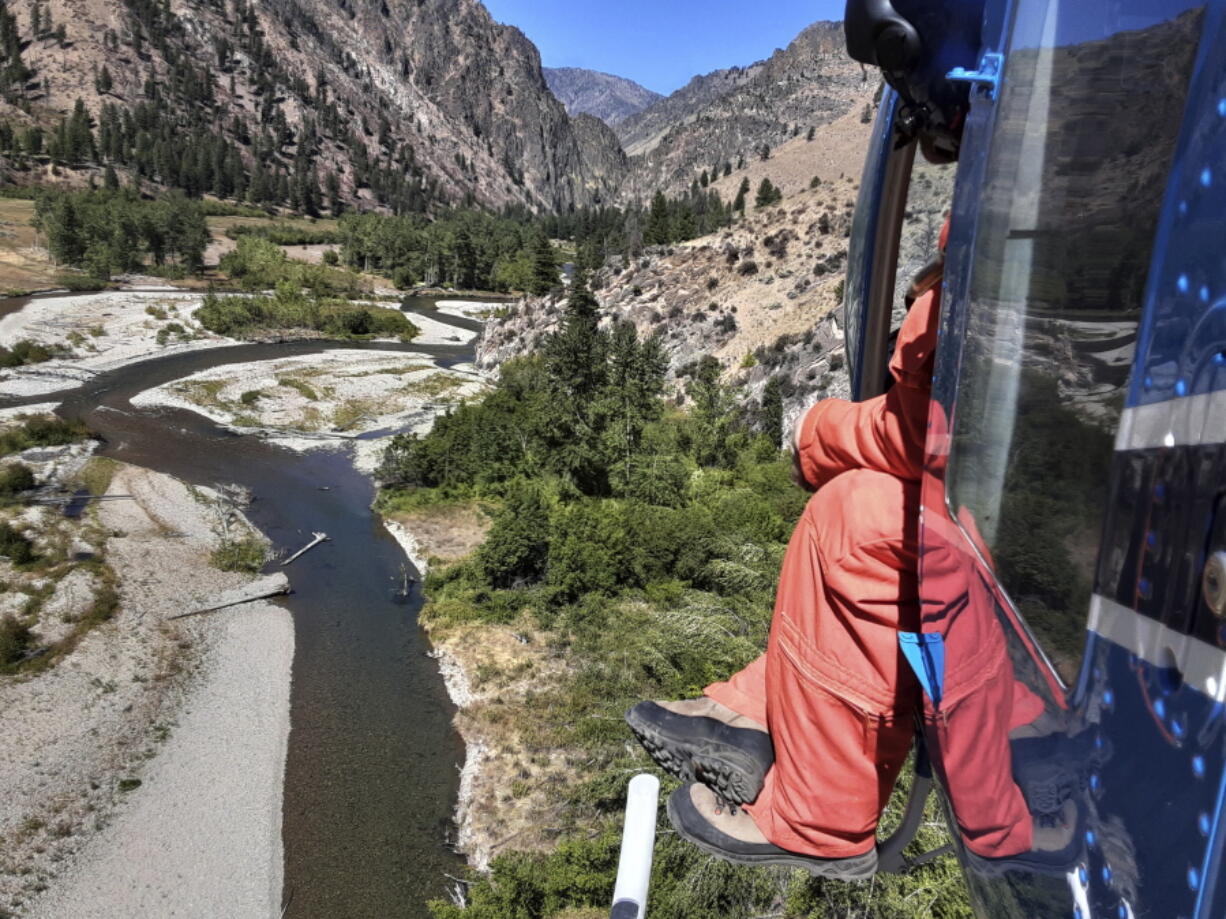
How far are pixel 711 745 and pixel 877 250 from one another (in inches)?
62.0

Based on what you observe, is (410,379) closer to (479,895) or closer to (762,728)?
(479,895)

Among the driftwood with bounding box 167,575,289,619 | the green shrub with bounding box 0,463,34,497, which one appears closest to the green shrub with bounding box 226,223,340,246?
the green shrub with bounding box 0,463,34,497

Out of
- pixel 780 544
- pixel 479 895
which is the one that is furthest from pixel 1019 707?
pixel 780 544

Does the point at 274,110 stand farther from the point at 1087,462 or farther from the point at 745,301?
the point at 1087,462

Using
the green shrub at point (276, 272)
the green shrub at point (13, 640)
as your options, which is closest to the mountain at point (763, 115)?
the green shrub at point (276, 272)

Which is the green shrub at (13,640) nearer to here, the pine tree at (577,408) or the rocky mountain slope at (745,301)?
the pine tree at (577,408)

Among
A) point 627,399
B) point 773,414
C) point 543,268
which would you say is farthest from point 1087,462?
point 543,268

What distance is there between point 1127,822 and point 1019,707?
13.9 inches

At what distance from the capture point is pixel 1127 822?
3.01ft

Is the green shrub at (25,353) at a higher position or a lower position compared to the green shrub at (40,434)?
higher

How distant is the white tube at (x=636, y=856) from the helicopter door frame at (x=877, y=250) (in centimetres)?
139

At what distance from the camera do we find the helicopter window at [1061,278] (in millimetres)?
980

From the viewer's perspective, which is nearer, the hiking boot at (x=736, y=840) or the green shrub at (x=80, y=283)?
the hiking boot at (x=736, y=840)

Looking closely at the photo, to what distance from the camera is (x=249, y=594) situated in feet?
69.2
